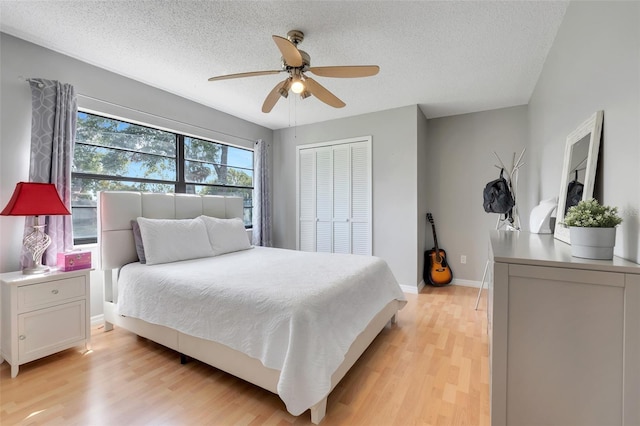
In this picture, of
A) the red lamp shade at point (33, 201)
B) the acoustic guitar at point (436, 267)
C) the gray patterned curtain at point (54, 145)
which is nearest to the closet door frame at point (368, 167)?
the acoustic guitar at point (436, 267)

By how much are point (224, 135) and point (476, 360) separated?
3908 mm

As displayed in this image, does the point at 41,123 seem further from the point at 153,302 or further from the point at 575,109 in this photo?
the point at 575,109

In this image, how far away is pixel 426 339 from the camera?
2.44m

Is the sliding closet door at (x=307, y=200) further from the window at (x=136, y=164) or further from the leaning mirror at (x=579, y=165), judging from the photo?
the leaning mirror at (x=579, y=165)

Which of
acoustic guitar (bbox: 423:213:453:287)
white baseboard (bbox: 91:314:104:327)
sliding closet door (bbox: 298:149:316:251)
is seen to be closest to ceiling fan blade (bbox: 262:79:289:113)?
sliding closet door (bbox: 298:149:316:251)

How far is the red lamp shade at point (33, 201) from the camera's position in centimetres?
193

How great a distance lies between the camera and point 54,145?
2.30 metres

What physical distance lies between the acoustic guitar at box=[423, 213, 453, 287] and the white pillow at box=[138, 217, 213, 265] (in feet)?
9.88

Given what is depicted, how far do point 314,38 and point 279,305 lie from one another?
79.3 inches

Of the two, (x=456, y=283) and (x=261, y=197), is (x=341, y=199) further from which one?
(x=456, y=283)

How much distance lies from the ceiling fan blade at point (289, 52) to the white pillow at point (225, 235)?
1958mm

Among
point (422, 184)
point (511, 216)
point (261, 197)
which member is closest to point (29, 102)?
point (261, 197)

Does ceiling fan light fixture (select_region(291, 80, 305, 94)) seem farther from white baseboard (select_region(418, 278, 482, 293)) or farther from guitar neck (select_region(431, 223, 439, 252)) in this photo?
guitar neck (select_region(431, 223, 439, 252))

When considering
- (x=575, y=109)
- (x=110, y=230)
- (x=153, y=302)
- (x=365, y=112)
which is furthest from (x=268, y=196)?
(x=575, y=109)
